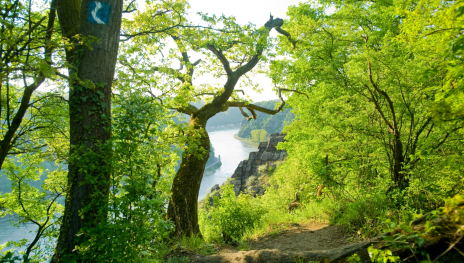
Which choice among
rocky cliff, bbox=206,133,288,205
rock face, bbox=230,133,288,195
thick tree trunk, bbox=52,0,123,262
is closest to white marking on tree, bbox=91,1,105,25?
thick tree trunk, bbox=52,0,123,262

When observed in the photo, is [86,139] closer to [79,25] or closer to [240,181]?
[79,25]

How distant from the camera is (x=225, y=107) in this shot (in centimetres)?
780

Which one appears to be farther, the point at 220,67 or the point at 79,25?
the point at 220,67

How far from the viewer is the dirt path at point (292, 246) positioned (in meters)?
2.99

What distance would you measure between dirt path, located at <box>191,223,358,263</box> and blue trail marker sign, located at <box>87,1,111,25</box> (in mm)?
3765

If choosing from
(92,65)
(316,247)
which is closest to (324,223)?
(316,247)

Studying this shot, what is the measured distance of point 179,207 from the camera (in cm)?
585

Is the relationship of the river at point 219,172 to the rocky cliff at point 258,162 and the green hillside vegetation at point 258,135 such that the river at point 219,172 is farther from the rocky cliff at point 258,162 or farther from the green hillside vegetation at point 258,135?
the rocky cliff at point 258,162

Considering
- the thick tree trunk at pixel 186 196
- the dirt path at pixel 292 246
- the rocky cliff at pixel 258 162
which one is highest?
the rocky cliff at pixel 258 162

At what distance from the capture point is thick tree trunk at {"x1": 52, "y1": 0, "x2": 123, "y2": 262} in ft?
8.89

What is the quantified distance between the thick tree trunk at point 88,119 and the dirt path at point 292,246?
172 cm

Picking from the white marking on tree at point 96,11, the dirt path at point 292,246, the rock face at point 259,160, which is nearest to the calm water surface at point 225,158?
the rock face at point 259,160

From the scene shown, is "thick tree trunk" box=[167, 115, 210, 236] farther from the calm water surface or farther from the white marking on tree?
the calm water surface

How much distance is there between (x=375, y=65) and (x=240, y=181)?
29070mm
